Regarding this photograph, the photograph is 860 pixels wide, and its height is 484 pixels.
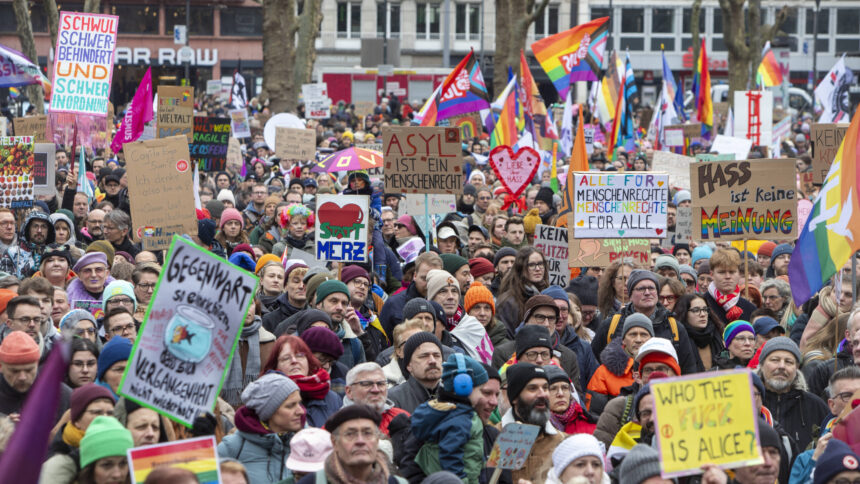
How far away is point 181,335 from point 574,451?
5.16 ft

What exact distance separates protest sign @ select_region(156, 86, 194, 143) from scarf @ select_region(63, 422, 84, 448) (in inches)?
387

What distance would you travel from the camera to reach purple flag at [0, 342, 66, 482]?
2869 mm

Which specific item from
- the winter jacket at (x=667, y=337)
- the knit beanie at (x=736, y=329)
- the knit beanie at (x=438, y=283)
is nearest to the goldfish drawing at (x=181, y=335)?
the knit beanie at (x=438, y=283)

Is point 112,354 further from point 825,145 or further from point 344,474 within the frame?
point 825,145

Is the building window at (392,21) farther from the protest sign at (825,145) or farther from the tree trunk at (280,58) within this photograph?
the protest sign at (825,145)

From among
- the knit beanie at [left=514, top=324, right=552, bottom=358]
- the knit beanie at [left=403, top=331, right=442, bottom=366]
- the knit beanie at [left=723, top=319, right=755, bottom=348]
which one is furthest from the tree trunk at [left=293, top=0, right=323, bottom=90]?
the knit beanie at [left=403, top=331, right=442, bottom=366]


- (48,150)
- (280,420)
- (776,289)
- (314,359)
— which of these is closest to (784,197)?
(776,289)

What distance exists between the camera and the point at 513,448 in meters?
5.14

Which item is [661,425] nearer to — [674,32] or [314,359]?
[314,359]

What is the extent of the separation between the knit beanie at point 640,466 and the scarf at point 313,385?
1671mm

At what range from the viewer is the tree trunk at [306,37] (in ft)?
117

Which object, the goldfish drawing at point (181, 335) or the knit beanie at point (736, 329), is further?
the knit beanie at point (736, 329)

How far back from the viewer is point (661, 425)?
4.38 meters

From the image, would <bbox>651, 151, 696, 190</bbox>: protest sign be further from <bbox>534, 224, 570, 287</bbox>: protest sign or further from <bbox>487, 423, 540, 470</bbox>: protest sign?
<bbox>487, 423, 540, 470</bbox>: protest sign
